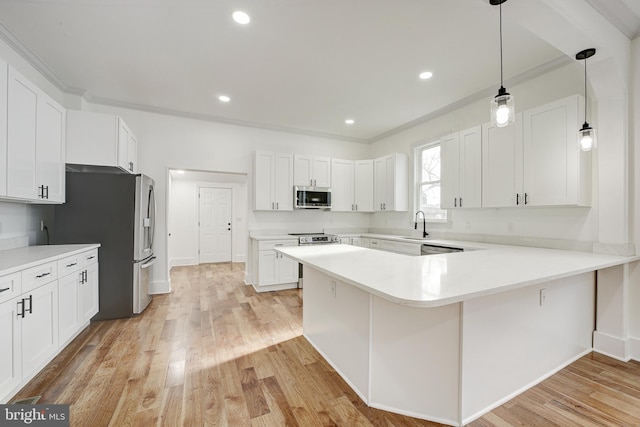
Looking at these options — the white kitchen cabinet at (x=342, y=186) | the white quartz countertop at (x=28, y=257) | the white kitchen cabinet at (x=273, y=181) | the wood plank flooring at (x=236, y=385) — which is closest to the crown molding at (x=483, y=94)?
the white kitchen cabinet at (x=342, y=186)

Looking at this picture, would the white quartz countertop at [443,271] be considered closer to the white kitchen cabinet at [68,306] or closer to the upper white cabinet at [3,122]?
the white kitchen cabinet at [68,306]

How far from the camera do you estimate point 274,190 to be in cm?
476

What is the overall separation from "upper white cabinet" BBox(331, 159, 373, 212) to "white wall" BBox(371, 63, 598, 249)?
1.27 m

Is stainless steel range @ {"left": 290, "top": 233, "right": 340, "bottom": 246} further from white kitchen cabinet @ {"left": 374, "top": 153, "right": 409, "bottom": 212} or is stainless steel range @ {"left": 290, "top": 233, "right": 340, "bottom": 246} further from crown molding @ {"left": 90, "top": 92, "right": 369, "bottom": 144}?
crown molding @ {"left": 90, "top": 92, "right": 369, "bottom": 144}

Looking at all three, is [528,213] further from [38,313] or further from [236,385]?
[38,313]

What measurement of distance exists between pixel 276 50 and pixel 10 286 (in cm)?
277

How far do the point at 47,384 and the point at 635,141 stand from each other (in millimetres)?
5064

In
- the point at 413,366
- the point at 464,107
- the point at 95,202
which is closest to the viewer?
the point at 413,366

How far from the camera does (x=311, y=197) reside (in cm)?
497

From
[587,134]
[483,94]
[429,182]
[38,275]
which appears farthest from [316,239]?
[587,134]

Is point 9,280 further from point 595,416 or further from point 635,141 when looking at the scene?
point 635,141

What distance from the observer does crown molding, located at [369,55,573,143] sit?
9.18ft

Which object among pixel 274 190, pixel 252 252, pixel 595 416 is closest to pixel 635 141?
pixel 595 416

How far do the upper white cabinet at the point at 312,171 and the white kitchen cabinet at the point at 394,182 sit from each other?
1047 mm
